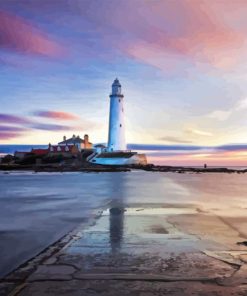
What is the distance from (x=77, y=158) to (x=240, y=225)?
318ft

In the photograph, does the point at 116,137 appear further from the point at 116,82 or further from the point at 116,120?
the point at 116,82

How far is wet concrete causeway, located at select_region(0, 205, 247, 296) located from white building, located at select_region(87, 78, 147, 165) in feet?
276

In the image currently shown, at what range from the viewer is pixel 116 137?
94625 millimetres

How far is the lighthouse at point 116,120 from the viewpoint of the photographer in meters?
93.7

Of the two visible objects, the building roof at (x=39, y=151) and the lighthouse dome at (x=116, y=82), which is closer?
the lighthouse dome at (x=116, y=82)

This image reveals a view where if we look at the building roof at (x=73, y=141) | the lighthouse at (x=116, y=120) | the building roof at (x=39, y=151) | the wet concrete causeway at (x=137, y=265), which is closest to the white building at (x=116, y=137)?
the lighthouse at (x=116, y=120)

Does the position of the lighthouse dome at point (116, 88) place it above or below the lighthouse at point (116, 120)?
above

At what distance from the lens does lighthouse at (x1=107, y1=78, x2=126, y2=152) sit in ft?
307

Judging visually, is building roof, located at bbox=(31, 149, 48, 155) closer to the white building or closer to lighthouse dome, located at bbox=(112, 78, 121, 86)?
the white building

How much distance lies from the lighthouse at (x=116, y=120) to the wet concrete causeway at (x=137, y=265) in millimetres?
84069

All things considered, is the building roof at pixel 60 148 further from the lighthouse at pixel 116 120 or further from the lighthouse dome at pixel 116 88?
the lighthouse dome at pixel 116 88

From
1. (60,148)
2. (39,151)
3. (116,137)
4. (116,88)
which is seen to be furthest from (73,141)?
(116,88)

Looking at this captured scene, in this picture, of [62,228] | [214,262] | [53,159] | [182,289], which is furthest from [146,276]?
[53,159]

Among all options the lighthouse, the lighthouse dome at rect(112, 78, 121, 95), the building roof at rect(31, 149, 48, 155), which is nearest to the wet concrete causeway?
the lighthouse
